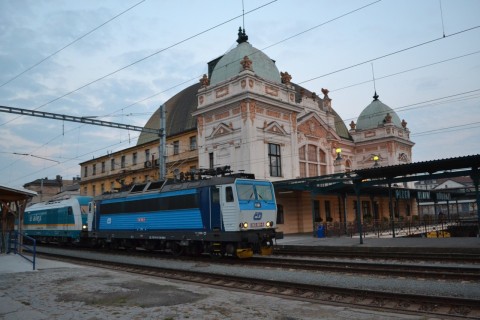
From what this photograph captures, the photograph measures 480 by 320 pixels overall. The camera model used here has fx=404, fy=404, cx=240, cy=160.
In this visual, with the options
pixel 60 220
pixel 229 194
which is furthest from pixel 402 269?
pixel 60 220

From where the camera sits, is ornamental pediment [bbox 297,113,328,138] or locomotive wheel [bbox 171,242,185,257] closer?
locomotive wheel [bbox 171,242,185,257]

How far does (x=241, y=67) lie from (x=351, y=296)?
93.2 ft

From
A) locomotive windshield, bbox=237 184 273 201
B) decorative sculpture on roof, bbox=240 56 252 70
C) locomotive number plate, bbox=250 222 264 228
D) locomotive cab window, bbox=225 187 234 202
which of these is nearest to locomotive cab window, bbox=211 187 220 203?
locomotive cab window, bbox=225 187 234 202

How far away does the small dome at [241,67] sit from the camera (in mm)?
→ 36862

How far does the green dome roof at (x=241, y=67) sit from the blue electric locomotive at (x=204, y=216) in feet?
57.9

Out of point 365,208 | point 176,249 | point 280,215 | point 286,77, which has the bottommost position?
point 176,249

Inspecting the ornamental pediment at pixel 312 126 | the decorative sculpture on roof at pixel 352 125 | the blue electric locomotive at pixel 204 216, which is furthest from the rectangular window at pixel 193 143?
the decorative sculpture on roof at pixel 352 125

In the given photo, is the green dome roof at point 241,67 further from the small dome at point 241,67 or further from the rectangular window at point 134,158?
the rectangular window at point 134,158

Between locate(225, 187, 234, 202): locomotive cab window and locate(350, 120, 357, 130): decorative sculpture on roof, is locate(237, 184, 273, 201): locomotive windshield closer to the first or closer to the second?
locate(225, 187, 234, 202): locomotive cab window

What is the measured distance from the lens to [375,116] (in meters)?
53.0

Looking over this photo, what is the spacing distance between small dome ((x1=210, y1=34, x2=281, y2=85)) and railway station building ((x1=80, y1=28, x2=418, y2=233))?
122 mm

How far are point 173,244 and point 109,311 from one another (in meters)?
12.0

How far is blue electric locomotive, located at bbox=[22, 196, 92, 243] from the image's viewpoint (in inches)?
1162

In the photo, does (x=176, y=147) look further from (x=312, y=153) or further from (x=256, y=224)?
(x=256, y=224)
